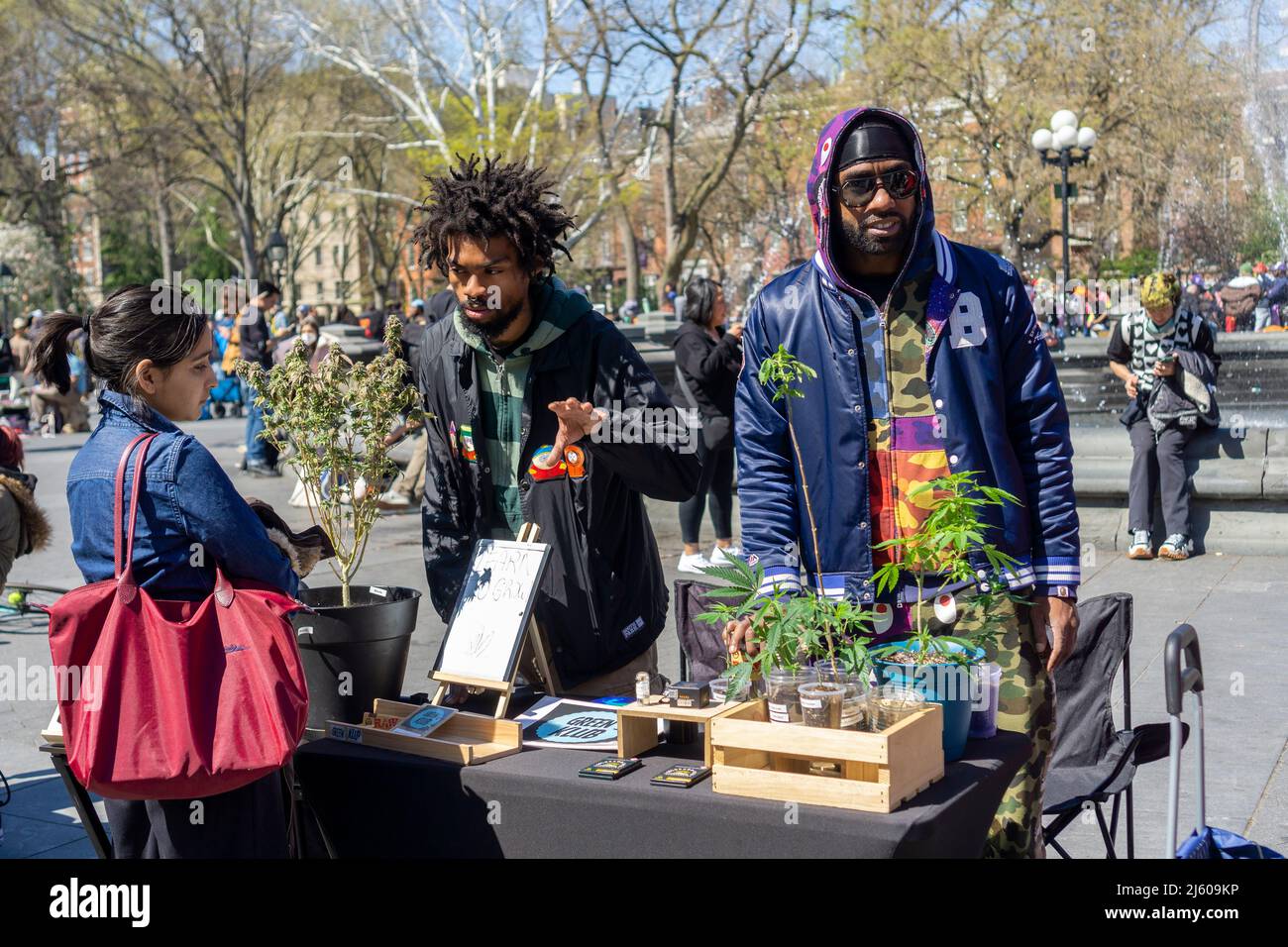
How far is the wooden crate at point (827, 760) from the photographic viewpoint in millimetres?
2363

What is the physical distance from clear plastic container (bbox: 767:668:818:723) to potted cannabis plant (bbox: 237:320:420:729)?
1.06m

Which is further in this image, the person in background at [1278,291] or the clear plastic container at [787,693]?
the person in background at [1278,291]

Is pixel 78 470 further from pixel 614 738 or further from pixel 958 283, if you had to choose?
pixel 958 283

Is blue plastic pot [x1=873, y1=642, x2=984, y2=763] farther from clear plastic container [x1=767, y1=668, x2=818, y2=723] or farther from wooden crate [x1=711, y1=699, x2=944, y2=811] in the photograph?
clear plastic container [x1=767, y1=668, x2=818, y2=723]

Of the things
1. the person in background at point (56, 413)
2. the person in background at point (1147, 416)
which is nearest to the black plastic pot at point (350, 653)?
the person in background at point (1147, 416)

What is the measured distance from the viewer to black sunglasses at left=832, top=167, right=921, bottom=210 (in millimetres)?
3027

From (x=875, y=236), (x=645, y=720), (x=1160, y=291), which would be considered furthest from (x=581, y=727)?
(x=1160, y=291)

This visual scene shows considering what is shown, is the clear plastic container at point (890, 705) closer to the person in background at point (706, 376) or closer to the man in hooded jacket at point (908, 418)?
the man in hooded jacket at point (908, 418)

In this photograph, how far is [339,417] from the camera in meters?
3.56

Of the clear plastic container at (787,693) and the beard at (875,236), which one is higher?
the beard at (875,236)

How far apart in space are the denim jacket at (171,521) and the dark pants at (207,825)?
422 mm

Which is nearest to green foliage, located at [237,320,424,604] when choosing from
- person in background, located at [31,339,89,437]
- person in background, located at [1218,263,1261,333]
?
person in background, located at [31,339,89,437]

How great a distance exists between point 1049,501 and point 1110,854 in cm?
109
